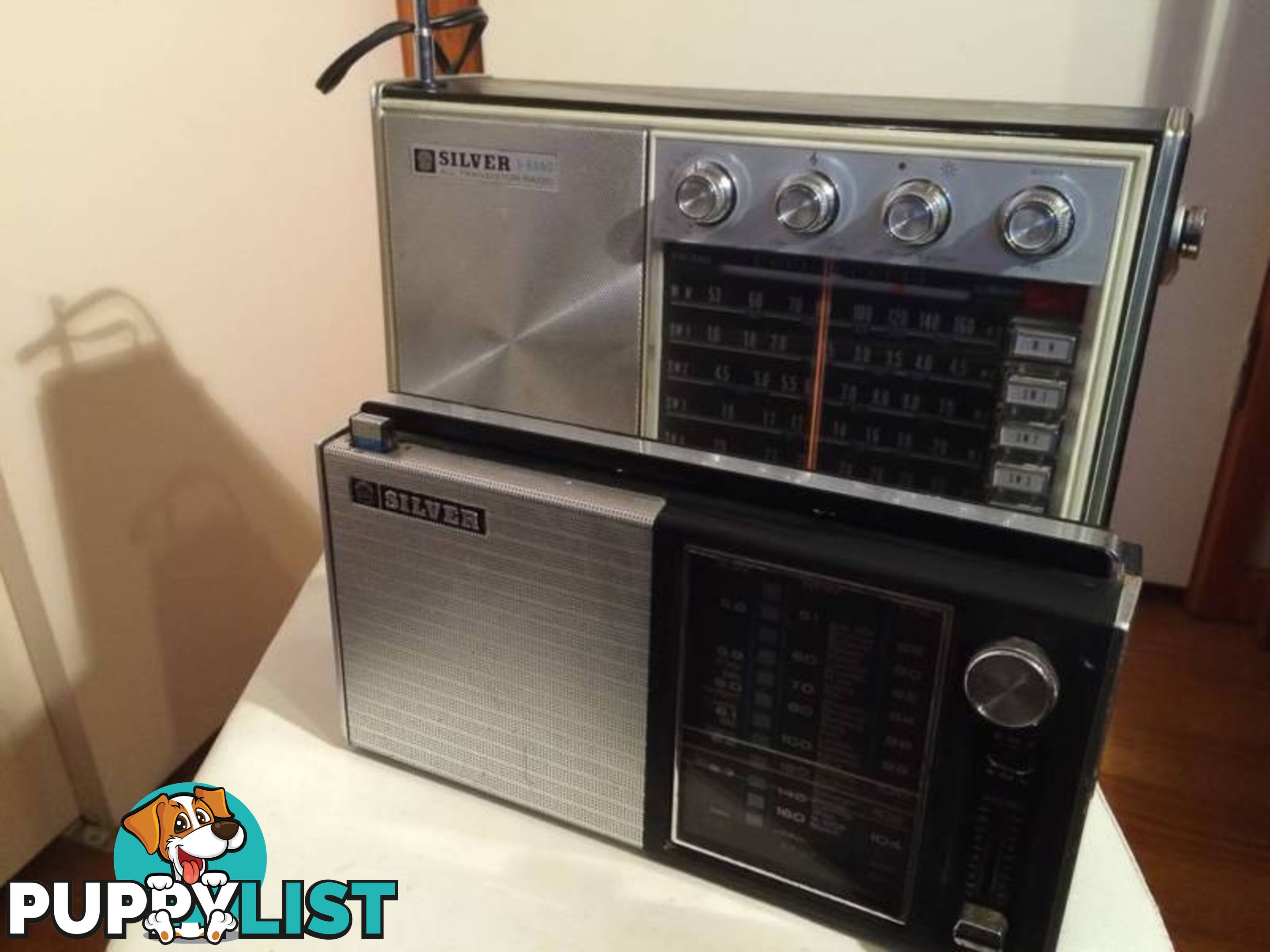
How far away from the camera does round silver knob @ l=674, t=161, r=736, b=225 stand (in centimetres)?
81

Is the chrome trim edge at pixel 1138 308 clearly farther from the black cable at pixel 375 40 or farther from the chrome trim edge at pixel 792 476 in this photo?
the black cable at pixel 375 40

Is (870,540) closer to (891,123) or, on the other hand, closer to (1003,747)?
(1003,747)

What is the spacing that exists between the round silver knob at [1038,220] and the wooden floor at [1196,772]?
91cm

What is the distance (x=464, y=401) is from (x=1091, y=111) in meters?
0.55

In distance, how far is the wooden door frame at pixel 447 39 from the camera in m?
1.53

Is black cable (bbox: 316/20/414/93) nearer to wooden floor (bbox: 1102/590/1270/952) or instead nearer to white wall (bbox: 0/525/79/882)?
white wall (bbox: 0/525/79/882)

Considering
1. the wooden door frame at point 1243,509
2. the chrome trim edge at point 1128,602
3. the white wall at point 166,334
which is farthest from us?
the wooden door frame at point 1243,509

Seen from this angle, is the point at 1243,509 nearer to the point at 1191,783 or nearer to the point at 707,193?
the point at 1191,783

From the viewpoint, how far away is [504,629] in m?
0.66

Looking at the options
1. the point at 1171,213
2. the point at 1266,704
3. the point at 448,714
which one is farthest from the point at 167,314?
the point at 1266,704

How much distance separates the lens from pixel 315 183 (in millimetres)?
1568

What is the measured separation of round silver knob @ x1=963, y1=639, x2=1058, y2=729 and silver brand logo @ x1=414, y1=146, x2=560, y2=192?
521 millimetres

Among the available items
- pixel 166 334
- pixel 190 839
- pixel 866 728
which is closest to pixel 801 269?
pixel 866 728

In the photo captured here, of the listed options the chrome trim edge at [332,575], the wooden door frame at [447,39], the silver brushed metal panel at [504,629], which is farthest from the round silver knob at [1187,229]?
the wooden door frame at [447,39]
